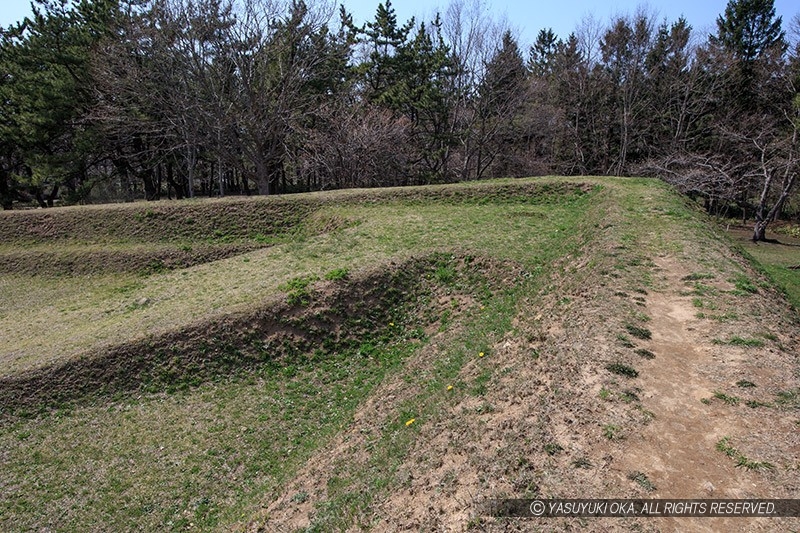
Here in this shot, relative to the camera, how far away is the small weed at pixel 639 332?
18.4 feet

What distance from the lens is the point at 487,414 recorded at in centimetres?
496

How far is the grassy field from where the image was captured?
5164mm

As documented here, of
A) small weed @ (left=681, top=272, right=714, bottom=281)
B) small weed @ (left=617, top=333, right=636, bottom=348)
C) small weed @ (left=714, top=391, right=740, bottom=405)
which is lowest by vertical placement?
small weed @ (left=714, top=391, right=740, bottom=405)

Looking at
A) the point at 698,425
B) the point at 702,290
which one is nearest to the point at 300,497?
the point at 698,425

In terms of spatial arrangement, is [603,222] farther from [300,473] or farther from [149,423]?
[149,423]

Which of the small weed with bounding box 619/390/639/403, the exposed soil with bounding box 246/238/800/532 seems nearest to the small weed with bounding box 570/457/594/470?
the exposed soil with bounding box 246/238/800/532

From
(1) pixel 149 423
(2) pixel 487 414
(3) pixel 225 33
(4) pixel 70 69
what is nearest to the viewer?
(2) pixel 487 414

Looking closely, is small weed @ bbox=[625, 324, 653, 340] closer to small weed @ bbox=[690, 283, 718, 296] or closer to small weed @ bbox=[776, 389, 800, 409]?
small weed @ bbox=[776, 389, 800, 409]

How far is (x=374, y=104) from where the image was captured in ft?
96.7

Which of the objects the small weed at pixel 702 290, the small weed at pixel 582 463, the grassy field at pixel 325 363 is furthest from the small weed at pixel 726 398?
the small weed at pixel 702 290

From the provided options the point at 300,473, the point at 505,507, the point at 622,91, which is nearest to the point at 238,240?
the point at 300,473

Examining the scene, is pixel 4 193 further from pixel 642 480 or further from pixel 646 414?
pixel 642 480

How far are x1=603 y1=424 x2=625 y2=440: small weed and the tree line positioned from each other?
23.8 metres

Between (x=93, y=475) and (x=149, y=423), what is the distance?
3.90ft
